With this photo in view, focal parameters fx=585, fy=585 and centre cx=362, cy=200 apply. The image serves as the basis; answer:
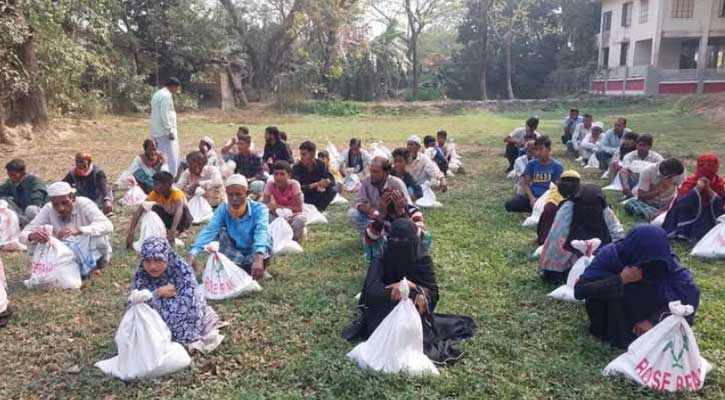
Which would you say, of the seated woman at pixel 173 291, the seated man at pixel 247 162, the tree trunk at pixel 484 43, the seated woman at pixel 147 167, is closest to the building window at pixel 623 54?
the tree trunk at pixel 484 43

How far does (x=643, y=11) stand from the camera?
31.3 m

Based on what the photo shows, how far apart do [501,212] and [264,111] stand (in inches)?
757

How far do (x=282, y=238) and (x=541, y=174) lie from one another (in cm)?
329

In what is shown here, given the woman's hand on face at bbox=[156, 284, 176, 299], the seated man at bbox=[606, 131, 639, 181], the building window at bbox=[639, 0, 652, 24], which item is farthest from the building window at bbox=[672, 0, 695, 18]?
the woman's hand on face at bbox=[156, 284, 176, 299]

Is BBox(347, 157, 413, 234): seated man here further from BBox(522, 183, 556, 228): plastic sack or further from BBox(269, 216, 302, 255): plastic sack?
BBox(522, 183, 556, 228): plastic sack

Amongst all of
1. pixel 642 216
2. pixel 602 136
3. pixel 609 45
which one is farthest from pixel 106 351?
pixel 609 45

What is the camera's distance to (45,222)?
5262 mm

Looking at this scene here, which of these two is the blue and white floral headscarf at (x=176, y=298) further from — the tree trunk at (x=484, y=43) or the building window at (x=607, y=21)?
the building window at (x=607, y=21)

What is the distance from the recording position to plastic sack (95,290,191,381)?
11.4 feet

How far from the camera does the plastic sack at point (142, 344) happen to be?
3.48 meters

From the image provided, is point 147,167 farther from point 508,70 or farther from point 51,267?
point 508,70

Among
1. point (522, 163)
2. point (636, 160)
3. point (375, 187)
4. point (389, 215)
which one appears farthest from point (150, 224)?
point (636, 160)

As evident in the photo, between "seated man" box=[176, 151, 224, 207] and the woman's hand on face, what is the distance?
4.02 m

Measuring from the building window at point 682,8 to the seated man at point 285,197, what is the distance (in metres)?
29.4
